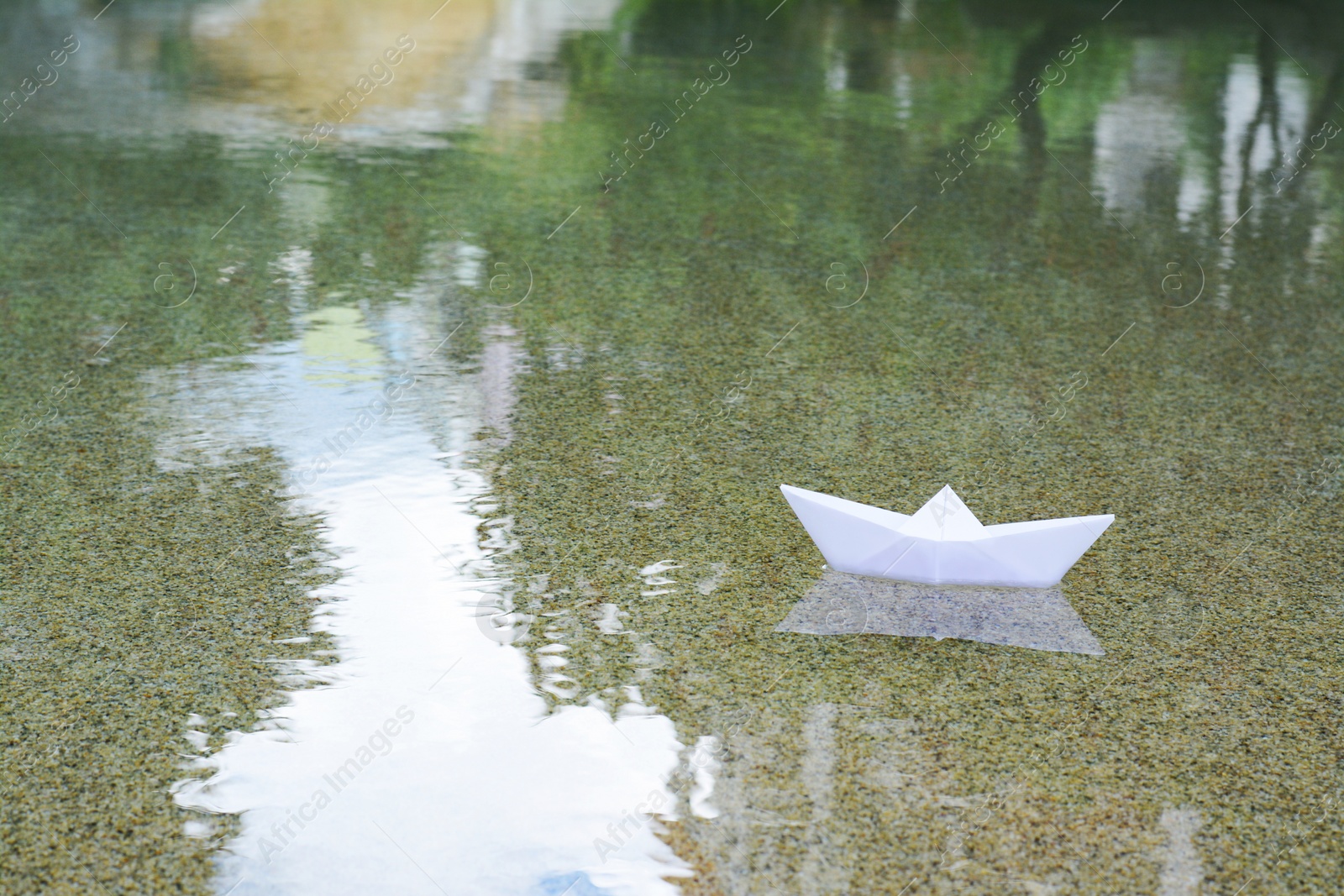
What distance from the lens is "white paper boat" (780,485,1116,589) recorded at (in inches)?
68.3

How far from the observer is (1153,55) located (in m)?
7.29

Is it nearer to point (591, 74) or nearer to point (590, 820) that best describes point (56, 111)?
point (591, 74)

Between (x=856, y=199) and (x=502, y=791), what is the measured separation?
9.45ft

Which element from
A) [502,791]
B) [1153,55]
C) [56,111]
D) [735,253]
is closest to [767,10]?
[1153,55]

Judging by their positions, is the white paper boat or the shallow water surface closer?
the shallow water surface

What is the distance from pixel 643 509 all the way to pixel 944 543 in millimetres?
476

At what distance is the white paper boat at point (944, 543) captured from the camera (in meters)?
1.74

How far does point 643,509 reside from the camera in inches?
78.0

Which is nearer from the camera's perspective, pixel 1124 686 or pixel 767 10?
pixel 1124 686

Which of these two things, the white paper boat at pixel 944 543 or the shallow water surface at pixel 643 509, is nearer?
the shallow water surface at pixel 643 509

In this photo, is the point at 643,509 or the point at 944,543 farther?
the point at 643,509

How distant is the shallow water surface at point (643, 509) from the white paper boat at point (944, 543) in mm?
40

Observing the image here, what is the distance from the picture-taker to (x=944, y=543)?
1733 mm

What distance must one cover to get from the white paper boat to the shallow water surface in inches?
1.6
